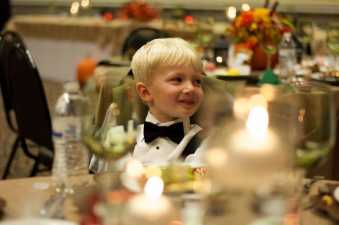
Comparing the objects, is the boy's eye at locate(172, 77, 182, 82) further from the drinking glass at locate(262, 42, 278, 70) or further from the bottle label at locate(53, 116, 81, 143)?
the drinking glass at locate(262, 42, 278, 70)

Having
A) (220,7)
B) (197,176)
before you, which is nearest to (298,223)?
(197,176)

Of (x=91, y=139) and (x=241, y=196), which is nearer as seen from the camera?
(x=241, y=196)

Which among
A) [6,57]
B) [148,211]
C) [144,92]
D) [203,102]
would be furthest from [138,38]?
[148,211]

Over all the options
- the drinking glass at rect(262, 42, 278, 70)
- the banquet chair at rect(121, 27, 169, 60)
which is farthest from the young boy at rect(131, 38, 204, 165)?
the banquet chair at rect(121, 27, 169, 60)

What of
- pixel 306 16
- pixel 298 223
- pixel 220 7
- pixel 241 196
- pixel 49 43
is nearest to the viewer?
pixel 241 196

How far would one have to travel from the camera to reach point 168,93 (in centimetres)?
173

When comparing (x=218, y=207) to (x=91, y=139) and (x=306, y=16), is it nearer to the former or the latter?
(x=91, y=139)

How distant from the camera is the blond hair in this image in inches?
67.8

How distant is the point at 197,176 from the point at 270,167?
0.44 m

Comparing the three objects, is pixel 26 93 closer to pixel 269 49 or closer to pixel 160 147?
pixel 160 147

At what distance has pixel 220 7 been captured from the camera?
18.7 ft

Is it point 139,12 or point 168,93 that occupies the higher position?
point 168,93

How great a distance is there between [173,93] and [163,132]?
12cm

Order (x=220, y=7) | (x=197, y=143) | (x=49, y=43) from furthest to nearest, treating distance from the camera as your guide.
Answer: (x=49, y=43)
(x=220, y=7)
(x=197, y=143)
